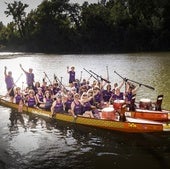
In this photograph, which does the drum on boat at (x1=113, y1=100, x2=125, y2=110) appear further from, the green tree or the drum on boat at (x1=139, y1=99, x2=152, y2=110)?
the green tree

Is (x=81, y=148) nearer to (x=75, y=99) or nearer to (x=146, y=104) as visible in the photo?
(x=75, y=99)

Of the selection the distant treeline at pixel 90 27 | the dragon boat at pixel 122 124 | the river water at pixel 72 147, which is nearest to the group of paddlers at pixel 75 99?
the dragon boat at pixel 122 124

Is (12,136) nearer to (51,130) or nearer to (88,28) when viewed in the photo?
(51,130)

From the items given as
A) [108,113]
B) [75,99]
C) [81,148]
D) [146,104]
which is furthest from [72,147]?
[146,104]

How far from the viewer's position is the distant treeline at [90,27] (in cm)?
7212

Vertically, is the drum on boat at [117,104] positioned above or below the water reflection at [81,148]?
above

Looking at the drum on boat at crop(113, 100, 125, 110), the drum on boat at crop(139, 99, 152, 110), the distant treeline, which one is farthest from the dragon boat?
the distant treeline

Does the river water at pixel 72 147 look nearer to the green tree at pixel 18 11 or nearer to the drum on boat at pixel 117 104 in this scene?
the drum on boat at pixel 117 104

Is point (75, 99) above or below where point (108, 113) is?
above

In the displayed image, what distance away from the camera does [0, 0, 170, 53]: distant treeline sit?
72.1m

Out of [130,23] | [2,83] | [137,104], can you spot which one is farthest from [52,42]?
[137,104]

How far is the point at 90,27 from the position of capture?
81.8 meters

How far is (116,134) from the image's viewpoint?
51.4ft

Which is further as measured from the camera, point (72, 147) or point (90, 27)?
point (90, 27)
